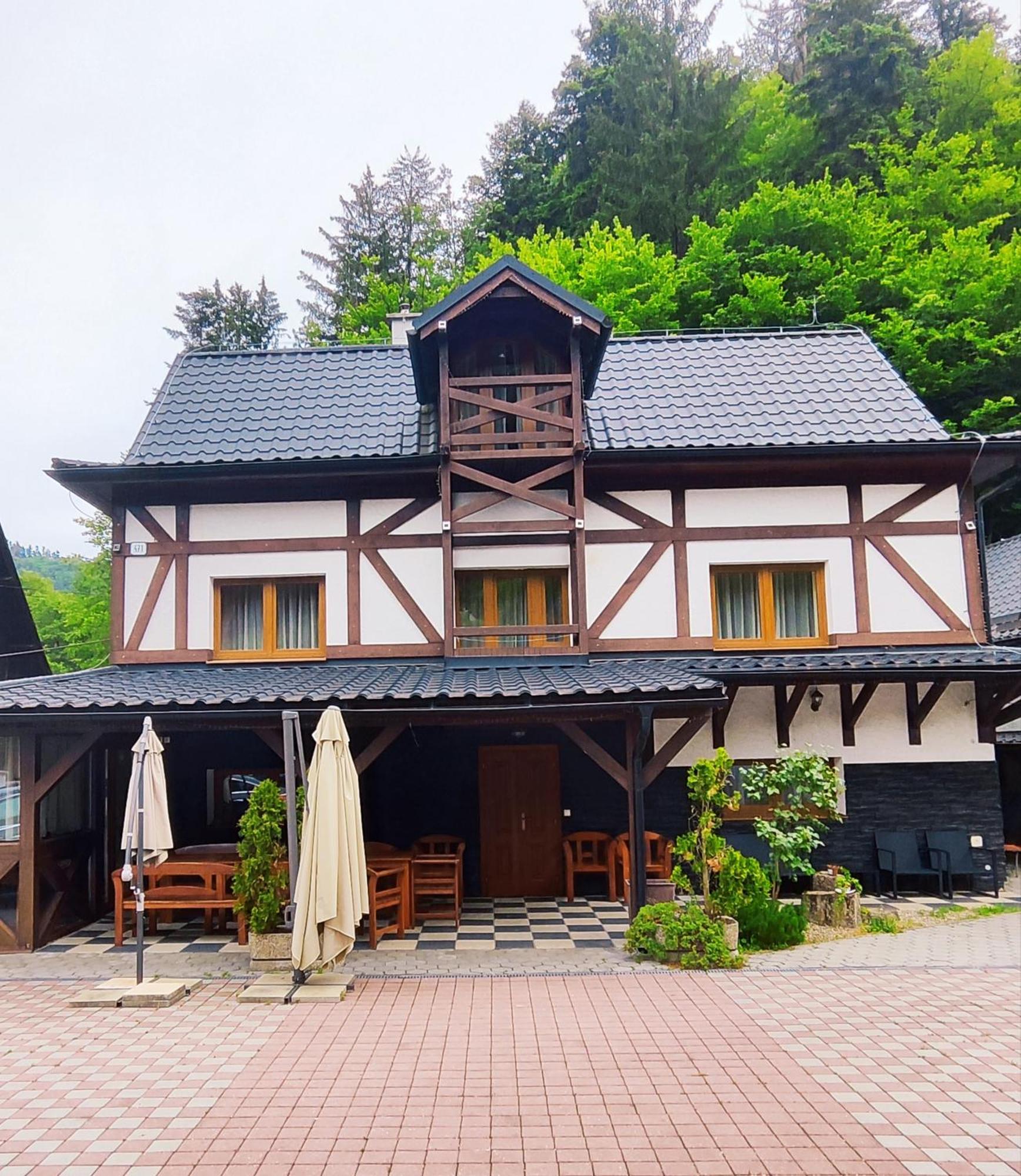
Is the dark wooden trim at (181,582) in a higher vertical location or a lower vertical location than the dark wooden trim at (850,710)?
higher

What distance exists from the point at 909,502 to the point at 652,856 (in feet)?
19.4

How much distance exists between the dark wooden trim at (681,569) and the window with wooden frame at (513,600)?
4.94ft

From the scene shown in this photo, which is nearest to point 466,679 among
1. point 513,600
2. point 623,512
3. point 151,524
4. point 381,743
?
point 381,743

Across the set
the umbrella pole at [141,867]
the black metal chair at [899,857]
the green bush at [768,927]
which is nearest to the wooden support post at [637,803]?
the green bush at [768,927]

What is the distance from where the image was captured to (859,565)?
460 inches

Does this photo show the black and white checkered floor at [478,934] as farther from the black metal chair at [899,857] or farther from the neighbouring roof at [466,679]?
the black metal chair at [899,857]

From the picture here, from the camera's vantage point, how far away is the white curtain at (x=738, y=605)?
11.8m

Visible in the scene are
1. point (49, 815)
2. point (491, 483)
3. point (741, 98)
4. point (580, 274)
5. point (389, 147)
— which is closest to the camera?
point (49, 815)

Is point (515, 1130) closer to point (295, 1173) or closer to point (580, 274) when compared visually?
point (295, 1173)

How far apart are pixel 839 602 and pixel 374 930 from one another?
7.26 meters

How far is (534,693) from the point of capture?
8633 millimetres

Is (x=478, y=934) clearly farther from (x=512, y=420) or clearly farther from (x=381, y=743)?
(x=512, y=420)

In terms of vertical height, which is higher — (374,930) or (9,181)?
(9,181)

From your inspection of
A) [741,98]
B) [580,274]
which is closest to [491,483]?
[580,274]
